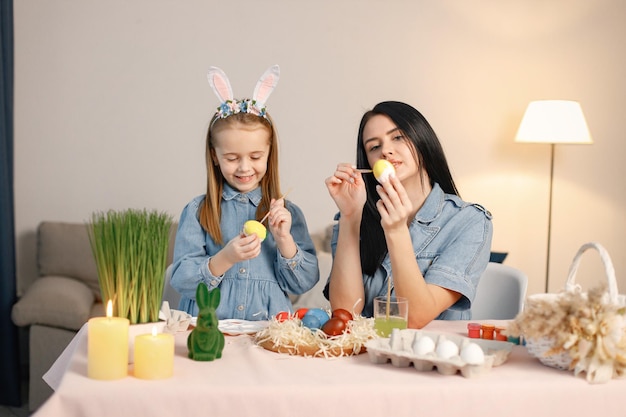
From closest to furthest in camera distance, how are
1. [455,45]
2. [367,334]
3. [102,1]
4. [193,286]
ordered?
[367,334] → [193,286] → [102,1] → [455,45]

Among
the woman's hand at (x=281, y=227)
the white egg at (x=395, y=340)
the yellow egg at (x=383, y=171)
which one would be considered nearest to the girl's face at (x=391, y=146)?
the yellow egg at (x=383, y=171)

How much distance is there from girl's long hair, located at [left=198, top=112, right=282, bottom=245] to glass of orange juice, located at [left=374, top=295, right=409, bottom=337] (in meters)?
0.64

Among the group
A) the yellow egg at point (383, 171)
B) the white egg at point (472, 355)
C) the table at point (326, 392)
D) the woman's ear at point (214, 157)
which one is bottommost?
the table at point (326, 392)

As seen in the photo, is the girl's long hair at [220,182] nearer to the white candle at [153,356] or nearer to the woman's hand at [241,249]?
the woman's hand at [241,249]

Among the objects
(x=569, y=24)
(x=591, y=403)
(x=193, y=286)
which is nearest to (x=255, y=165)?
(x=193, y=286)

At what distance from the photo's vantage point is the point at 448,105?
4680 mm

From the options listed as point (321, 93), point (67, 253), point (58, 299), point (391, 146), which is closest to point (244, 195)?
point (391, 146)

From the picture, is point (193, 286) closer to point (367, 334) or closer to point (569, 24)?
point (367, 334)

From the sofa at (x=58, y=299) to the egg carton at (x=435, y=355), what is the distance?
6.78 feet

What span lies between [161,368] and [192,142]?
3.20 m

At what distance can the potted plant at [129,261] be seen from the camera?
4.61ft

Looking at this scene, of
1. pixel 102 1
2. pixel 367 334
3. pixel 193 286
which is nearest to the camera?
pixel 367 334

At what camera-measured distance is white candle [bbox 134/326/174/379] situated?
1.34m

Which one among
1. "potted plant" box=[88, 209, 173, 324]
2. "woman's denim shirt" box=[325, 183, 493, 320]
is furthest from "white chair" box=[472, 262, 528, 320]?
"potted plant" box=[88, 209, 173, 324]
